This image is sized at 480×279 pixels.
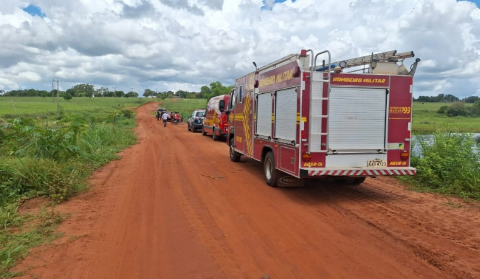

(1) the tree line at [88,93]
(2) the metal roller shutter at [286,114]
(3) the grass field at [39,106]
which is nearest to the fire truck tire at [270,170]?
(2) the metal roller shutter at [286,114]

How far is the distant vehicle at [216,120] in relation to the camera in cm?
2014

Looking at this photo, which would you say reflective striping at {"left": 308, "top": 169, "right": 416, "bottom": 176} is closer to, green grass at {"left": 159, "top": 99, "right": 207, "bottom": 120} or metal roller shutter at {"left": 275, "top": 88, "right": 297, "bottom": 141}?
metal roller shutter at {"left": 275, "top": 88, "right": 297, "bottom": 141}

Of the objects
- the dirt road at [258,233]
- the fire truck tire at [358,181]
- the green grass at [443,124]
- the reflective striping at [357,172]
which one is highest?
the green grass at [443,124]

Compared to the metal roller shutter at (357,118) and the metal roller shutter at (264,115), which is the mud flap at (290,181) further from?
the metal roller shutter at (357,118)

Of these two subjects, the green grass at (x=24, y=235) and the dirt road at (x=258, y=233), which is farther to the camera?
the green grass at (x=24, y=235)

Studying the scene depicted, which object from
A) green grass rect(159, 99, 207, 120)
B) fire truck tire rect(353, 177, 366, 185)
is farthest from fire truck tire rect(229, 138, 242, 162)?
green grass rect(159, 99, 207, 120)

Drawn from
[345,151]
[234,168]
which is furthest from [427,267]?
[234,168]

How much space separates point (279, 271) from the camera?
4.31 m

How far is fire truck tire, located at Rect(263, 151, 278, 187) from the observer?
861cm

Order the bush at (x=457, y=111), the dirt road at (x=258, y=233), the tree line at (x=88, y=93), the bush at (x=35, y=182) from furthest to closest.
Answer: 1. the tree line at (x=88, y=93)
2. the bush at (x=457, y=111)
3. the bush at (x=35, y=182)
4. the dirt road at (x=258, y=233)

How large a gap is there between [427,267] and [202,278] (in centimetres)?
264

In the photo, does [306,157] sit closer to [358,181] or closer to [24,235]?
[358,181]

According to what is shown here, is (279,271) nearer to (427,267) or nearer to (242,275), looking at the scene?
(242,275)

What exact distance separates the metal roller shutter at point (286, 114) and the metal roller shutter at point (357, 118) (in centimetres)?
71
